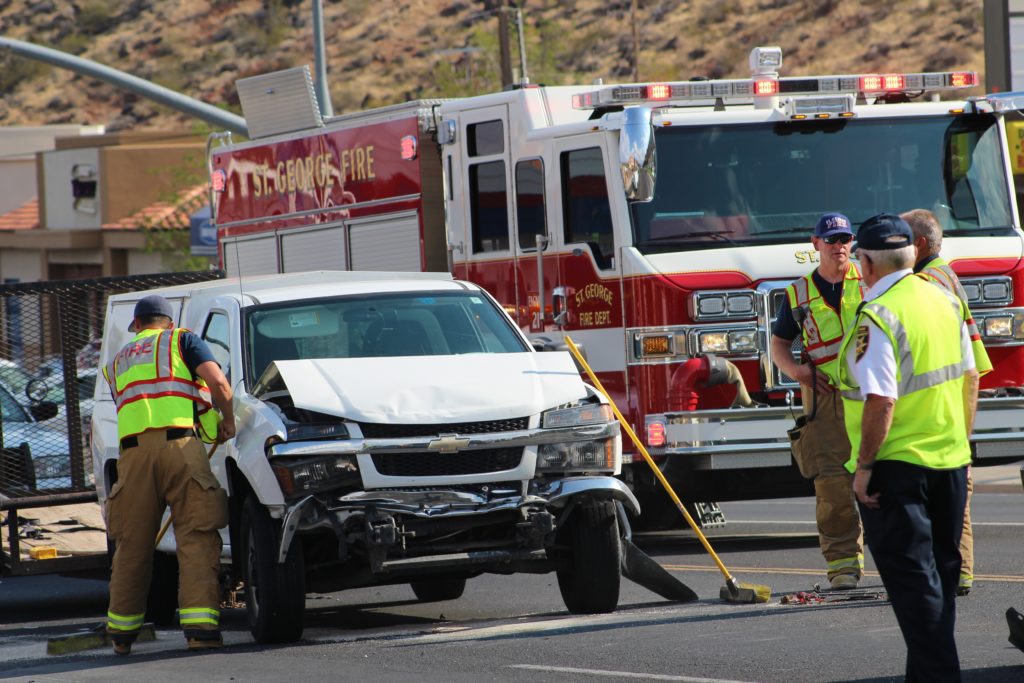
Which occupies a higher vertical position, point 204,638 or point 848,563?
point 848,563

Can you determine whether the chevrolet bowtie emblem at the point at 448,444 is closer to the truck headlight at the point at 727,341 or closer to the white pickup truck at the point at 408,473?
the white pickup truck at the point at 408,473

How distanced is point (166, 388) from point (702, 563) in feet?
15.0

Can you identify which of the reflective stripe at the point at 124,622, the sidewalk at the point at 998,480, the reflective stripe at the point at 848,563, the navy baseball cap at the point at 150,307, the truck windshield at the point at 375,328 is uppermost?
the navy baseball cap at the point at 150,307

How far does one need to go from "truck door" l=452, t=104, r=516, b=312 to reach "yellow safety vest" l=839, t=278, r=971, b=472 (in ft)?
21.7

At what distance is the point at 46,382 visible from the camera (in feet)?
38.7

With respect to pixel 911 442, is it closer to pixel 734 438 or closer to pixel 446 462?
pixel 446 462

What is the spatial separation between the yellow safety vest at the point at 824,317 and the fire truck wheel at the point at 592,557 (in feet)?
4.36

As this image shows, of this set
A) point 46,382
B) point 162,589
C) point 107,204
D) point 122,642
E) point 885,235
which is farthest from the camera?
point 107,204

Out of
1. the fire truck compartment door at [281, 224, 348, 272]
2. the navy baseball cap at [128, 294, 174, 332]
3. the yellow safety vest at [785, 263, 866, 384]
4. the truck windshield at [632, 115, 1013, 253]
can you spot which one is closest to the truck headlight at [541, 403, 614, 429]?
the yellow safety vest at [785, 263, 866, 384]

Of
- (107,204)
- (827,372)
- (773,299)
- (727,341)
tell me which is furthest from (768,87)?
(107,204)

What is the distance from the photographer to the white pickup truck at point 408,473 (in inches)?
343

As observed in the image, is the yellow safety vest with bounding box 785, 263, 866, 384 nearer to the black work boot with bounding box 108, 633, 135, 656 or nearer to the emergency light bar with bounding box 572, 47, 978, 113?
the emergency light bar with bounding box 572, 47, 978, 113

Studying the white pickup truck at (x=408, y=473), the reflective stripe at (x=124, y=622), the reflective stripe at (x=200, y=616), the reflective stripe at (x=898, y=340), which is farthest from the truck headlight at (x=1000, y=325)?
the reflective stripe at (x=124, y=622)

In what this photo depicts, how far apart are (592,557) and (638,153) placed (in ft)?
9.89
